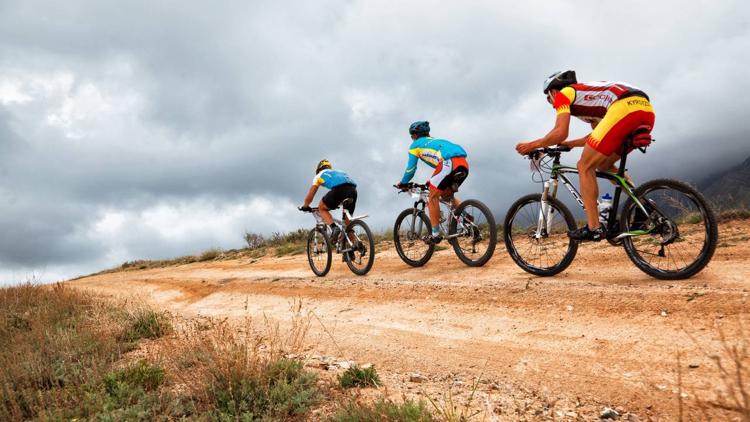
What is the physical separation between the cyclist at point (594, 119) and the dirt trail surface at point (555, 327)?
3.76 feet

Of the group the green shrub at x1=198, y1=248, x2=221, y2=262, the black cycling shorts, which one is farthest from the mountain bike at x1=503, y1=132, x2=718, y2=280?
the green shrub at x1=198, y1=248, x2=221, y2=262

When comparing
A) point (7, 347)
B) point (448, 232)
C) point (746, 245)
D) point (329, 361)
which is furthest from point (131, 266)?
point (746, 245)

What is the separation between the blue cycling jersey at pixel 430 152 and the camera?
30.1 feet

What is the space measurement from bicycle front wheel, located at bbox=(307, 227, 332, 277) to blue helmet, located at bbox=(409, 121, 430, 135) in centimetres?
335

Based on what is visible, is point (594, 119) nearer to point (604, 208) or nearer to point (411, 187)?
point (604, 208)

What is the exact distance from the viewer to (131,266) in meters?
28.0

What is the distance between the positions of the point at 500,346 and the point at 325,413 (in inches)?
74.8

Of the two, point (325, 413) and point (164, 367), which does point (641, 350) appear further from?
point (164, 367)

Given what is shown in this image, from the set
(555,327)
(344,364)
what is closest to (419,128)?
(555,327)

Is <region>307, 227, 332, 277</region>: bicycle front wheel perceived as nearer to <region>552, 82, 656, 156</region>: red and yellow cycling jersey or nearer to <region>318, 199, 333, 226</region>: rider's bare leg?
<region>318, 199, 333, 226</region>: rider's bare leg

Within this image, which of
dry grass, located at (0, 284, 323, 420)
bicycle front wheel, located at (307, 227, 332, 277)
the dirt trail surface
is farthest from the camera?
bicycle front wheel, located at (307, 227, 332, 277)

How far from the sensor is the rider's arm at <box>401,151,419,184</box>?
31.8 feet

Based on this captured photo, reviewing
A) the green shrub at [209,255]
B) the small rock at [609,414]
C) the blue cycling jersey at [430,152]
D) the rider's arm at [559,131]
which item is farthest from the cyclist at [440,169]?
the green shrub at [209,255]

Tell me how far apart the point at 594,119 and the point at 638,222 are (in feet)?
5.35
